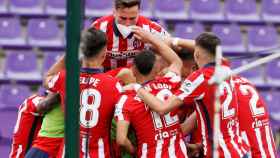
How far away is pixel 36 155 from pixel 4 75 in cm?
693

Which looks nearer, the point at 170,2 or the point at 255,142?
the point at 255,142

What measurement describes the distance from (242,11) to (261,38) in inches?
28.7

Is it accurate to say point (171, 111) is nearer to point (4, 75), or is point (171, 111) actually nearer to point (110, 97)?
point (110, 97)

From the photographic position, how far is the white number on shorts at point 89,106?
18.7 feet

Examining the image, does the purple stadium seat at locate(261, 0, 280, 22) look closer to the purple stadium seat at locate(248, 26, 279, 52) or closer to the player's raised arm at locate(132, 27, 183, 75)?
the purple stadium seat at locate(248, 26, 279, 52)

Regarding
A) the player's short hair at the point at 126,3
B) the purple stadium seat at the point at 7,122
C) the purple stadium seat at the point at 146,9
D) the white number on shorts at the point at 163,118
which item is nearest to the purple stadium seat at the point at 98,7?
the purple stadium seat at the point at 146,9

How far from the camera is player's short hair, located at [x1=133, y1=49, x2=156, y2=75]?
224 inches

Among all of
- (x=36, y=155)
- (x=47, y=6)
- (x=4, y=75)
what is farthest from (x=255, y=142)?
(x=47, y=6)

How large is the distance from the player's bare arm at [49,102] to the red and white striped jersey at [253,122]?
1.35 m

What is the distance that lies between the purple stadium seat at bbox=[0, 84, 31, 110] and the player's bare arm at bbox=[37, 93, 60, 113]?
6222 millimetres

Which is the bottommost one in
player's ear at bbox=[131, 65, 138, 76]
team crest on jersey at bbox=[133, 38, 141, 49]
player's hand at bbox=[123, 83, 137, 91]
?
player's hand at bbox=[123, 83, 137, 91]

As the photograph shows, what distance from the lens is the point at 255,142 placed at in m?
6.37

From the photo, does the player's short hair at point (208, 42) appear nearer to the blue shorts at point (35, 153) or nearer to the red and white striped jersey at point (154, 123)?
the red and white striped jersey at point (154, 123)

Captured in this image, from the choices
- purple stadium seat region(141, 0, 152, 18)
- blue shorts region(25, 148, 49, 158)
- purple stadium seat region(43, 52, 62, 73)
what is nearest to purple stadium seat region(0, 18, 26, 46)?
purple stadium seat region(43, 52, 62, 73)
